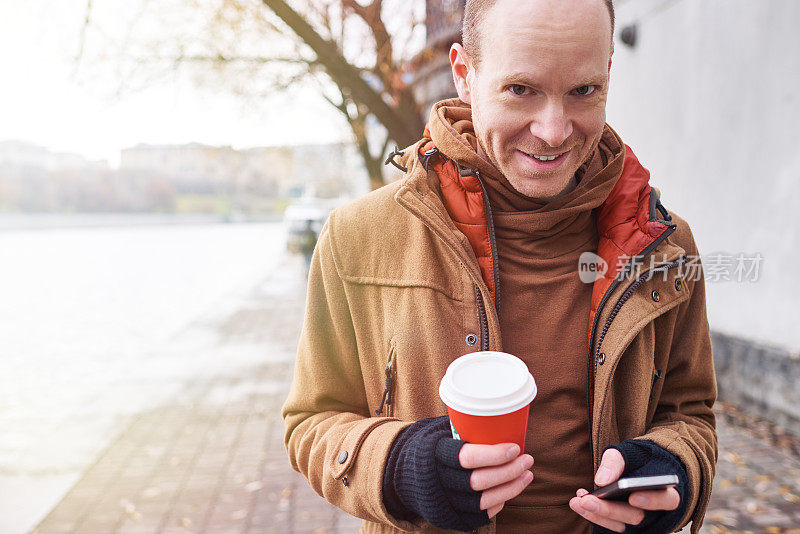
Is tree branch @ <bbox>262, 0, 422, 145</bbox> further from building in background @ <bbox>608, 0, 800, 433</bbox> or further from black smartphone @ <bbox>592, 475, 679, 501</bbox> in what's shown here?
black smartphone @ <bbox>592, 475, 679, 501</bbox>

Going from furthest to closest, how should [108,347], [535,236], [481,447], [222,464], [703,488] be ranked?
[108,347] < [222,464] < [535,236] < [703,488] < [481,447]

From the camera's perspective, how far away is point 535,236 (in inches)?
64.1

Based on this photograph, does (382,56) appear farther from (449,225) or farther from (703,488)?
(703,488)

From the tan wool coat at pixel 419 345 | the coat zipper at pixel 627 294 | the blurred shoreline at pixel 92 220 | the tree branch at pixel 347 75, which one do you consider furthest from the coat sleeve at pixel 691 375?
the blurred shoreline at pixel 92 220

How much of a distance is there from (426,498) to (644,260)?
2.95ft

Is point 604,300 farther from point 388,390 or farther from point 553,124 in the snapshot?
point 388,390

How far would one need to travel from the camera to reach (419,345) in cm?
153

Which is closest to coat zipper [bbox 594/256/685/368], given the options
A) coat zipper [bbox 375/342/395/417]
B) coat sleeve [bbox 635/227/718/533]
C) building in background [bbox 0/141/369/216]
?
coat sleeve [bbox 635/227/718/533]

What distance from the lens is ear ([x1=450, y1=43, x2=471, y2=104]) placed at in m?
1.57

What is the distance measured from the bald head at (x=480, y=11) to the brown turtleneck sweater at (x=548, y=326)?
0.75ft

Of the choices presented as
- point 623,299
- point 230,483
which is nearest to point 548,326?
point 623,299

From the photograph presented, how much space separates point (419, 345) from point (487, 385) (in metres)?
0.32

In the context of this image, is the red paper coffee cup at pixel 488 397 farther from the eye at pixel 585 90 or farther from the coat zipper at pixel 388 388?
the eye at pixel 585 90

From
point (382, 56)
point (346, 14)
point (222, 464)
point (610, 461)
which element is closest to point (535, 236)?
point (610, 461)
